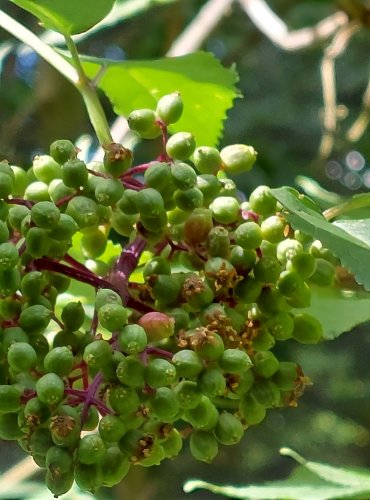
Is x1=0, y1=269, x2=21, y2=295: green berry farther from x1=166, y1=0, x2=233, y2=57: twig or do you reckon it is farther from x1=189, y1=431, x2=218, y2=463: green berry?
x1=166, y1=0, x2=233, y2=57: twig

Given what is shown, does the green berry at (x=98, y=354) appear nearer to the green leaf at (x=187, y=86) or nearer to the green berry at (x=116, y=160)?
the green berry at (x=116, y=160)

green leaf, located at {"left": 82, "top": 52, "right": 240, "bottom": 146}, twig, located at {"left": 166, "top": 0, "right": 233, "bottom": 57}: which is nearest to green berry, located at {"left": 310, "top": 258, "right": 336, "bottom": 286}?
green leaf, located at {"left": 82, "top": 52, "right": 240, "bottom": 146}

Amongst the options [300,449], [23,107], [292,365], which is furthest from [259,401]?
[300,449]

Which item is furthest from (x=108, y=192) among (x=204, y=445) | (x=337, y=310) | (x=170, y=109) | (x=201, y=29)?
(x=201, y=29)

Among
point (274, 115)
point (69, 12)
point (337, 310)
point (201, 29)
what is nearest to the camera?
point (69, 12)

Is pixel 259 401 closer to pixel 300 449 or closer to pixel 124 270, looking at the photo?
pixel 124 270

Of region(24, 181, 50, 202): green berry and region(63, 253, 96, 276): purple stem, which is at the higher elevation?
region(24, 181, 50, 202): green berry

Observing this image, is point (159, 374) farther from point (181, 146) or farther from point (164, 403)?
point (181, 146)
